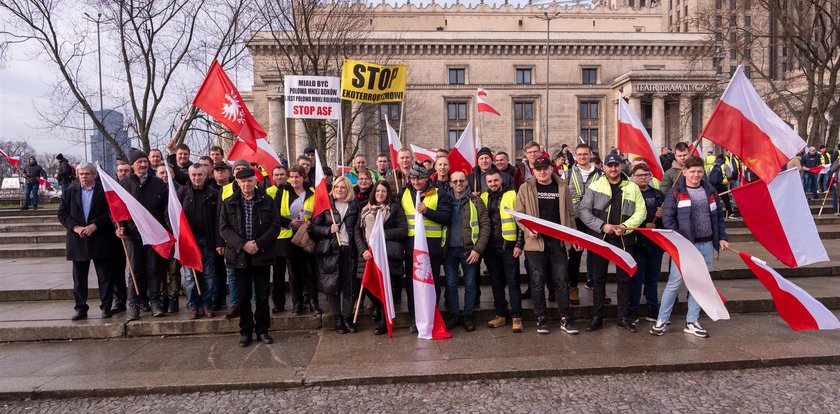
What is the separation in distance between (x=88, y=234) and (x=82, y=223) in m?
0.26

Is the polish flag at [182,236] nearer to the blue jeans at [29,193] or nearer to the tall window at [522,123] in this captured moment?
the blue jeans at [29,193]

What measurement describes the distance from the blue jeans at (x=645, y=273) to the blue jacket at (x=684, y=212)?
0.49 metres

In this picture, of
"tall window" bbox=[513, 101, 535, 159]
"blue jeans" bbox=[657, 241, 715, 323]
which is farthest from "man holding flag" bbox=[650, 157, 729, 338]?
"tall window" bbox=[513, 101, 535, 159]

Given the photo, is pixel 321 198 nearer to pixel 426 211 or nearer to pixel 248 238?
pixel 248 238

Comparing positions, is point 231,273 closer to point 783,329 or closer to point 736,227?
point 783,329

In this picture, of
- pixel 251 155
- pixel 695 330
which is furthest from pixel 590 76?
pixel 695 330

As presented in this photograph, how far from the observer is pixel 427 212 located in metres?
6.07

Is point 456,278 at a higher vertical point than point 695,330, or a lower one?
higher

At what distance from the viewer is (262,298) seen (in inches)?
237

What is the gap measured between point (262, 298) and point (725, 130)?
6085mm

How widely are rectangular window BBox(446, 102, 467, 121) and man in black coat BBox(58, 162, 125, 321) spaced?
4609cm

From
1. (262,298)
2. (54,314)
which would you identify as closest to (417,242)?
(262,298)

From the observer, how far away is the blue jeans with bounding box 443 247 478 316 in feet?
20.9

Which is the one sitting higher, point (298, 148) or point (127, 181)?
point (298, 148)
